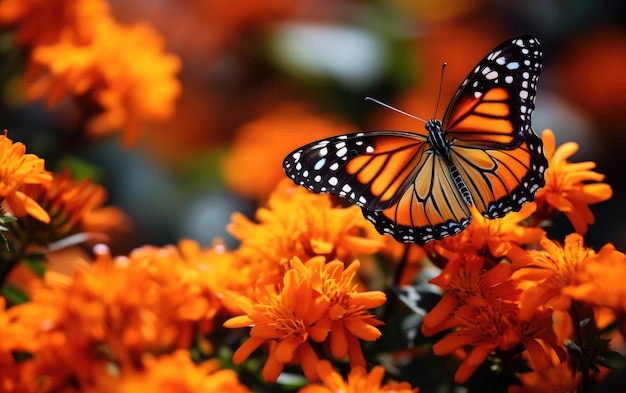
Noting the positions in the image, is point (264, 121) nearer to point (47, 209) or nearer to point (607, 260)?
point (47, 209)

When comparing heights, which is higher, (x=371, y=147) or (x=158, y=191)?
(x=371, y=147)

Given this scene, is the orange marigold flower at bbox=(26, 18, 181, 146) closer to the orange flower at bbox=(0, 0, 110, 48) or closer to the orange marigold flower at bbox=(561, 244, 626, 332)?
the orange flower at bbox=(0, 0, 110, 48)

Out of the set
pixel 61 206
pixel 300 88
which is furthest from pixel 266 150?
pixel 61 206

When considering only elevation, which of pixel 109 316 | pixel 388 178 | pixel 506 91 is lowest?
pixel 109 316

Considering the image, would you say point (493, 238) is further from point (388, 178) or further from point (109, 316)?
point (109, 316)

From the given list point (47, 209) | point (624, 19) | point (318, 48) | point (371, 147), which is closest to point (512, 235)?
point (371, 147)

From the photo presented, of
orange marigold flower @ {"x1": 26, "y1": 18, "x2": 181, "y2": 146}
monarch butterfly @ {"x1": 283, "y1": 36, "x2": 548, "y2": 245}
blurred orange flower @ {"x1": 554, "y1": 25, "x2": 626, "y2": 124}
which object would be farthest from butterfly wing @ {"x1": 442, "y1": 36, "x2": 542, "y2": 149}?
blurred orange flower @ {"x1": 554, "y1": 25, "x2": 626, "y2": 124}
